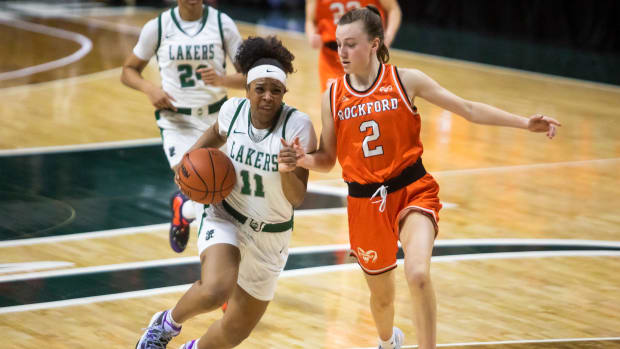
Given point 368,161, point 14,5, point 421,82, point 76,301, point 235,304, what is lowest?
point 14,5

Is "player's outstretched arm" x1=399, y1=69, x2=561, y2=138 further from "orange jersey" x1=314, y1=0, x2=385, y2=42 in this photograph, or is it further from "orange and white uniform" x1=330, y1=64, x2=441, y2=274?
"orange jersey" x1=314, y1=0, x2=385, y2=42

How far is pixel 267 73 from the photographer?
468 centimetres

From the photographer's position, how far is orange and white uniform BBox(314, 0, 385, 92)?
7.89 m

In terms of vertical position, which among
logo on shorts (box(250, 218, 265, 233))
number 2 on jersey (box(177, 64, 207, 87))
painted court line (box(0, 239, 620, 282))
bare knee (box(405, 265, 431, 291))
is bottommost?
painted court line (box(0, 239, 620, 282))

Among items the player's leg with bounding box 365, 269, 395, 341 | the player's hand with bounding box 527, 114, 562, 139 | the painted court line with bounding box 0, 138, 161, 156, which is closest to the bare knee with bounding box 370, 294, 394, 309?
the player's leg with bounding box 365, 269, 395, 341

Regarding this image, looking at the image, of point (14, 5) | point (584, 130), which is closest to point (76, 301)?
point (584, 130)

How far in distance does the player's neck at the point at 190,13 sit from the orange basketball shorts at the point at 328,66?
63.6 inches

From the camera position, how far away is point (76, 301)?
19.2 feet

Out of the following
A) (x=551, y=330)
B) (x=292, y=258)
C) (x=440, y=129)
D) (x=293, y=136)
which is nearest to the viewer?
(x=293, y=136)

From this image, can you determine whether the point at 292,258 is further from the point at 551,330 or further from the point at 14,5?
the point at 14,5

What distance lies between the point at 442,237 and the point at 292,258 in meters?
1.31

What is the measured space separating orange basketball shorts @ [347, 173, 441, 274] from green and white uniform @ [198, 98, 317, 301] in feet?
1.22

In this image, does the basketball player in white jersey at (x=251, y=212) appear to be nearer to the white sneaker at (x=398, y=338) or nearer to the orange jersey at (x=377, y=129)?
the orange jersey at (x=377, y=129)

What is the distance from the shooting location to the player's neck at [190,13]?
646cm
